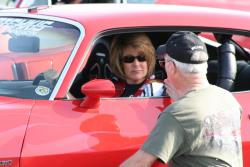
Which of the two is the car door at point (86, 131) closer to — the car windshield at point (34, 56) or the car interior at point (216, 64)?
the car windshield at point (34, 56)

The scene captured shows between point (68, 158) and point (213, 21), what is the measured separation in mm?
1323

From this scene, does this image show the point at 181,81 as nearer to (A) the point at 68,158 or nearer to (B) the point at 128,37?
(A) the point at 68,158

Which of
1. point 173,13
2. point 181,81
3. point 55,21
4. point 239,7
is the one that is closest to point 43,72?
point 55,21

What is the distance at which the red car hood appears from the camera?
9.70 ft

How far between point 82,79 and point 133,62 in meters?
0.35

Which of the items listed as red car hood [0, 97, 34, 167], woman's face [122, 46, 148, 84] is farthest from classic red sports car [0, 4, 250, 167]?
woman's face [122, 46, 148, 84]

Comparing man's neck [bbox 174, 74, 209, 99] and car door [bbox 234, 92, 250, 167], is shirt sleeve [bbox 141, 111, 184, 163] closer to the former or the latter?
man's neck [bbox 174, 74, 209, 99]

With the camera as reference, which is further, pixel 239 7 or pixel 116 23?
pixel 239 7

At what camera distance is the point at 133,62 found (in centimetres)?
383

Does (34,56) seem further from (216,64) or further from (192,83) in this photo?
(192,83)

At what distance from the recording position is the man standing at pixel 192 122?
2.41m

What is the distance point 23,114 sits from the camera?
320 centimetres

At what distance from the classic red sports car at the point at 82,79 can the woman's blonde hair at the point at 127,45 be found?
0.21 feet

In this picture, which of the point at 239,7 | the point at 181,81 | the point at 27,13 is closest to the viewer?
the point at 181,81
